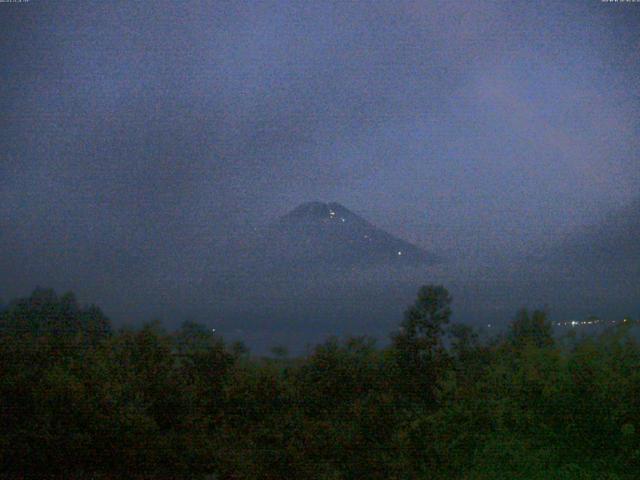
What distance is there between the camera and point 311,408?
272 inches

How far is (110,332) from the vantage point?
304 inches

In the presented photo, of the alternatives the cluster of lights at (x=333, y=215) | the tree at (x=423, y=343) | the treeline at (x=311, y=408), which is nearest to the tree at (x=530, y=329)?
the treeline at (x=311, y=408)

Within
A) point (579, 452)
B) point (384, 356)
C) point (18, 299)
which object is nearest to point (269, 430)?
point (384, 356)

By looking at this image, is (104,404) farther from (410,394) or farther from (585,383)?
(585,383)

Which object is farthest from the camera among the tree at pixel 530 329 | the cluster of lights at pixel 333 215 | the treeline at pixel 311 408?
A: the cluster of lights at pixel 333 215

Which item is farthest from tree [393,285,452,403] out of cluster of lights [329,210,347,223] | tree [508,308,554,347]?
cluster of lights [329,210,347,223]

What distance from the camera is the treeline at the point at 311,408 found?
515cm

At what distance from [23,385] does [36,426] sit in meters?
0.47

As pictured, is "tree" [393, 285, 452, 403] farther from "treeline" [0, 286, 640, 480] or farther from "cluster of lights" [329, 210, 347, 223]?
Answer: "cluster of lights" [329, 210, 347, 223]

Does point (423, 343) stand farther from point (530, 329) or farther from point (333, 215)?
point (333, 215)

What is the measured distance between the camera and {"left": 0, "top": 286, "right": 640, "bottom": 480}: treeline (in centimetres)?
515

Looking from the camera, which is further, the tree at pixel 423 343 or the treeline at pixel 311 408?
the tree at pixel 423 343

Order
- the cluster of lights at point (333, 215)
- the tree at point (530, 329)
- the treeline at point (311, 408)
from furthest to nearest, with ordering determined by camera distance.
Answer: the cluster of lights at point (333, 215)
the tree at point (530, 329)
the treeline at point (311, 408)

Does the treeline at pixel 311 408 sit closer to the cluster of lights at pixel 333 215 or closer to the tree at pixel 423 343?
the tree at pixel 423 343
